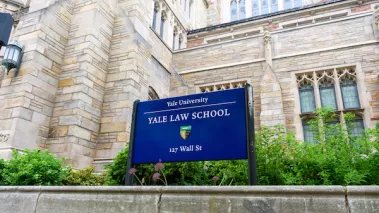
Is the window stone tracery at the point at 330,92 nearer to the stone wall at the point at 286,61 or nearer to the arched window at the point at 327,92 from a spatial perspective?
the arched window at the point at 327,92

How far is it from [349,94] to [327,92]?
28.7 inches

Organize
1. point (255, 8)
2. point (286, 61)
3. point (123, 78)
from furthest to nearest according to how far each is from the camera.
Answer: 1. point (255, 8)
2. point (286, 61)
3. point (123, 78)

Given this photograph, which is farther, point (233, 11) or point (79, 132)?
point (233, 11)

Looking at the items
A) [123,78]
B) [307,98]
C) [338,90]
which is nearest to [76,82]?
[123,78]

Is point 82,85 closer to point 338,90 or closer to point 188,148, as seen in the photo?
point 188,148

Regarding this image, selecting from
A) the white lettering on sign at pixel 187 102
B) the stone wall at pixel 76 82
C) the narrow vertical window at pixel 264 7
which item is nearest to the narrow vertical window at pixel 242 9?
the narrow vertical window at pixel 264 7

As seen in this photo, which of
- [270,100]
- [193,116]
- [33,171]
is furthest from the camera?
[270,100]

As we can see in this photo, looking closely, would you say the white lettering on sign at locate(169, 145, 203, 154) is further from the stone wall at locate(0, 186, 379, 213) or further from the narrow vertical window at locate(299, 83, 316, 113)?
the narrow vertical window at locate(299, 83, 316, 113)

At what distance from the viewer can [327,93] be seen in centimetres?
1057

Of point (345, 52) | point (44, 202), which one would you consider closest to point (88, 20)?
point (44, 202)

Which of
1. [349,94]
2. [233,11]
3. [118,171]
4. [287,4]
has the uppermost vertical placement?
[233,11]

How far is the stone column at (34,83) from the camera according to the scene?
7117 millimetres

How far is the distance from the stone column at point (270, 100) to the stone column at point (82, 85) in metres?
5.73

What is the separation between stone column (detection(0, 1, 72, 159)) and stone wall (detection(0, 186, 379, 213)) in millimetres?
3968
